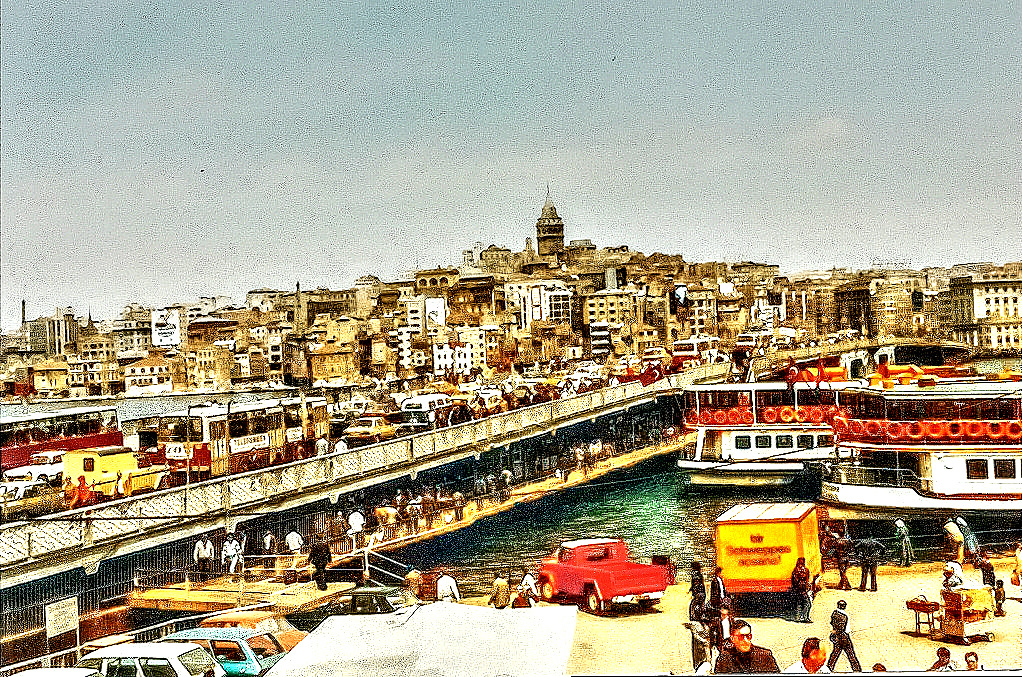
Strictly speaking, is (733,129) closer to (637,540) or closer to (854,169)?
(854,169)

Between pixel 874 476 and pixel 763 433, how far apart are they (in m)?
0.49

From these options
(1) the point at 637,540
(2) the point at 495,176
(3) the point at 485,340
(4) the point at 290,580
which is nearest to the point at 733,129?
(2) the point at 495,176

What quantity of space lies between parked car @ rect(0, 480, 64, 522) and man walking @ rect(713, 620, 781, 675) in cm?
296

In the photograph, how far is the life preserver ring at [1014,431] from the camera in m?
5.46

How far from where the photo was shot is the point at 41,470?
19.5 ft

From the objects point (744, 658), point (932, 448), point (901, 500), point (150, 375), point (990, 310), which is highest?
point (990, 310)

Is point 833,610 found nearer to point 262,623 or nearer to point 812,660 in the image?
point 812,660

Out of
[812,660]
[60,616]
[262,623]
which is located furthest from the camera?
[262,623]

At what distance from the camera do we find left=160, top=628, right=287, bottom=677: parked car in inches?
209

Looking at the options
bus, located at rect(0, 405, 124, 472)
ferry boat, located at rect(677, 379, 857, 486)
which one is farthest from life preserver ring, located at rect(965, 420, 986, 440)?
bus, located at rect(0, 405, 124, 472)

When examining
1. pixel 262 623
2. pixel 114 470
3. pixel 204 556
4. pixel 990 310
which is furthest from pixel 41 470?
pixel 990 310

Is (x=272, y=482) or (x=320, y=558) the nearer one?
(x=320, y=558)

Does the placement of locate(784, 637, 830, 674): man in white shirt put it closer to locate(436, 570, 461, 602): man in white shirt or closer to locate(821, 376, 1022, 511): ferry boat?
locate(821, 376, 1022, 511): ferry boat

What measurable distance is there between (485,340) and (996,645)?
257 cm
